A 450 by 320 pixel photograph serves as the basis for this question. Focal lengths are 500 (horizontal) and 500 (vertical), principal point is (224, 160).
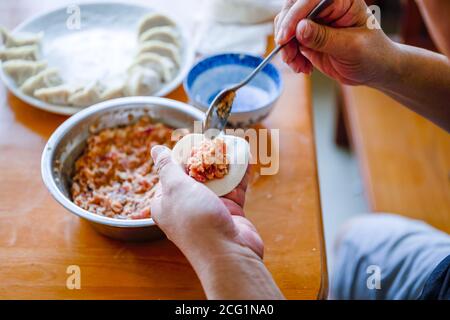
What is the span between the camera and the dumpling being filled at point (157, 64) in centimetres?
134

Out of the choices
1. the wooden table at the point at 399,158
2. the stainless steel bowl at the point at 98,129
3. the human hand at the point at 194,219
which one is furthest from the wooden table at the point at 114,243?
the wooden table at the point at 399,158

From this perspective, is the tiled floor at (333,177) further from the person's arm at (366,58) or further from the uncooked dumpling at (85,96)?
the uncooked dumpling at (85,96)

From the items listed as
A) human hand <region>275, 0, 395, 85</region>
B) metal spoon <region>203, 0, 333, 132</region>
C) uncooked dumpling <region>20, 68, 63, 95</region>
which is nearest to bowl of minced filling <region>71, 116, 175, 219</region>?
metal spoon <region>203, 0, 333, 132</region>

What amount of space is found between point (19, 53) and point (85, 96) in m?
0.26

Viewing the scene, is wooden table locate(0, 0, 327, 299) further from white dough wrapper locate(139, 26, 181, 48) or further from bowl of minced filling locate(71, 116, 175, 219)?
white dough wrapper locate(139, 26, 181, 48)

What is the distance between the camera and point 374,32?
1100mm

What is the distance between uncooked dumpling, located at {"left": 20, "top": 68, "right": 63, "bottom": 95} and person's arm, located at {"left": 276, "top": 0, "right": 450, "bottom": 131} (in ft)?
1.99

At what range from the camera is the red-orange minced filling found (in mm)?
968

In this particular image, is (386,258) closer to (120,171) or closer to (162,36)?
(120,171)

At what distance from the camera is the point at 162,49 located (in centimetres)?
139

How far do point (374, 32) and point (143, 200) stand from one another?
62 centimetres

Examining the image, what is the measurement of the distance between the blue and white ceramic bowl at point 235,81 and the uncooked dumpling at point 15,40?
18.3 inches

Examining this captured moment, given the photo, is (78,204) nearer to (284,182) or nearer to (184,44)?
(284,182)
